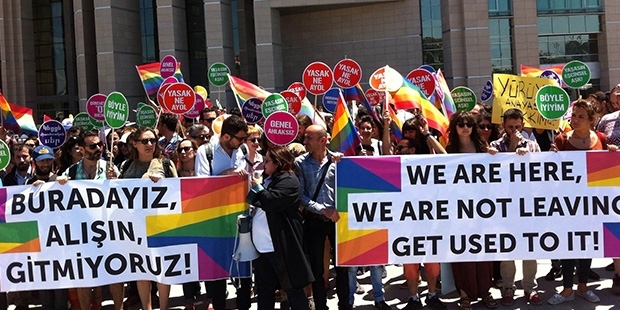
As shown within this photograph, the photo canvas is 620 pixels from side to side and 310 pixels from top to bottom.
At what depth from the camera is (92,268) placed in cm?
621

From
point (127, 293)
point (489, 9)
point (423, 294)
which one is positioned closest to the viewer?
point (423, 294)

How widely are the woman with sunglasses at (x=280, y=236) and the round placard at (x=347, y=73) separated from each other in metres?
5.02

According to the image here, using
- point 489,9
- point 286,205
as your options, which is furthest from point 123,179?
point 489,9

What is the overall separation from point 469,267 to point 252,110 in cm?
427

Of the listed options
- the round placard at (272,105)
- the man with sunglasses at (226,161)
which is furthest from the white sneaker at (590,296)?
the round placard at (272,105)

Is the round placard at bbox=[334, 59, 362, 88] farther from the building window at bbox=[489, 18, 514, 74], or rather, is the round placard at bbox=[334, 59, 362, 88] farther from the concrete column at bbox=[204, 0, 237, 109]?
the building window at bbox=[489, 18, 514, 74]

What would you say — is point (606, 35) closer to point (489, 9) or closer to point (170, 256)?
point (489, 9)

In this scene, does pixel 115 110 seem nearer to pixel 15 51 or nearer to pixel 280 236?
pixel 280 236

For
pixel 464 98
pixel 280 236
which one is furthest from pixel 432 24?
pixel 280 236

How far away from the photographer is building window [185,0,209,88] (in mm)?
40688

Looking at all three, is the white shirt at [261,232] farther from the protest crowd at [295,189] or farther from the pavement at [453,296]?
the pavement at [453,296]

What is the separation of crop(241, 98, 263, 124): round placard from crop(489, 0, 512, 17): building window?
92.7 feet

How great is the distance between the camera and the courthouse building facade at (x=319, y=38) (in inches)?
1335

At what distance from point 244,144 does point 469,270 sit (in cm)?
264
